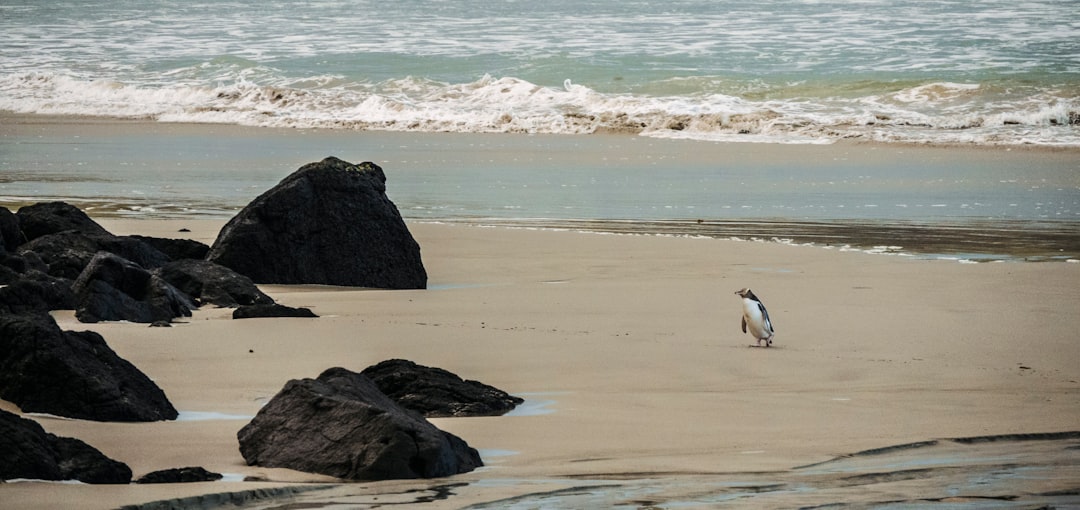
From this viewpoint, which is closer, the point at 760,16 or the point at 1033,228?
the point at 1033,228

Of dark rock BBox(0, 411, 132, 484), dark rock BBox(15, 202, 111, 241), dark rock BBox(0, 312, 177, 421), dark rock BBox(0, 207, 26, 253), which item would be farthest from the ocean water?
dark rock BBox(0, 411, 132, 484)

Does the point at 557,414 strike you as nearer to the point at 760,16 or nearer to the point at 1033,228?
the point at 1033,228

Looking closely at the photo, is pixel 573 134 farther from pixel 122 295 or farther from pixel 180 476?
pixel 180 476

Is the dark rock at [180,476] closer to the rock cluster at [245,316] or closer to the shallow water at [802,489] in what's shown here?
the rock cluster at [245,316]

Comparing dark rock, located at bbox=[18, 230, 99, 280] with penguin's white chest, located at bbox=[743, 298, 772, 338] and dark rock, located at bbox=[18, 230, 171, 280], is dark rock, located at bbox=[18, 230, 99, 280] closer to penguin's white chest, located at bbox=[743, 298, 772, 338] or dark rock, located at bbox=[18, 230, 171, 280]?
dark rock, located at bbox=[18, 230, 171, 280]

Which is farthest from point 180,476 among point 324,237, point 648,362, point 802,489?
point 324,237

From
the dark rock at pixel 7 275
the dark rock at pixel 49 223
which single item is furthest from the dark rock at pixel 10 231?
the dark rock at pixel 7 275

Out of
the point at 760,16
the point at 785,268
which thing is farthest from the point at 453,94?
the point at 785,268

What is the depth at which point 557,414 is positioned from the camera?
5918mm

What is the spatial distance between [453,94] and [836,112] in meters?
9.95

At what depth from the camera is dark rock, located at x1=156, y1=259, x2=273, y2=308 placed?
8641mm

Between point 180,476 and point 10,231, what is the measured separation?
5.35 metres

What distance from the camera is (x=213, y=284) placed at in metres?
8.75

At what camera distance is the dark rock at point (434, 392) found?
585cm
